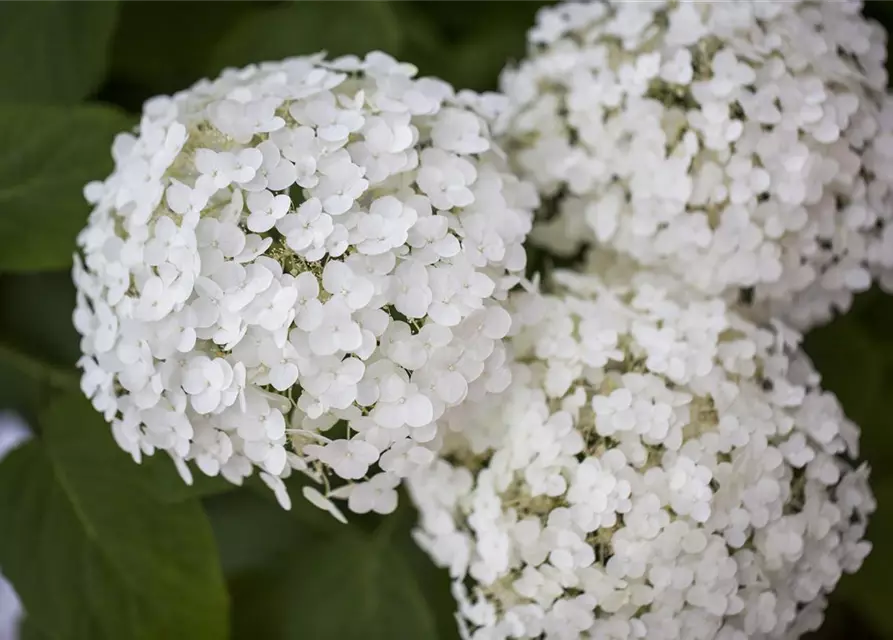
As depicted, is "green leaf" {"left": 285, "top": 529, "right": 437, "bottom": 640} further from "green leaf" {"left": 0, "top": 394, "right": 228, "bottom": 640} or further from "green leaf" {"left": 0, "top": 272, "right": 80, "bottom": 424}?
"green leaf" {"left": 0, "top": 272, "right": 80, "bottom": 424}

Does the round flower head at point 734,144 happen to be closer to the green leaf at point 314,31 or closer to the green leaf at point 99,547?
the green leaf at point 314,31

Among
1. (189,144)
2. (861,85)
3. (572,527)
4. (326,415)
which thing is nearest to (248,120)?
(189,144)

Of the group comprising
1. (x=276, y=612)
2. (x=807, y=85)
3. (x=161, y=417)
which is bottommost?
(x=276, y=612)

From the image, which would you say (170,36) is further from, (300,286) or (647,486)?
(647,486)

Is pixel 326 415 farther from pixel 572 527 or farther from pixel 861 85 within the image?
pixel 861 85

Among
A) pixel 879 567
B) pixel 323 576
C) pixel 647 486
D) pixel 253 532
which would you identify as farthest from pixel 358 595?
pixel 879 567

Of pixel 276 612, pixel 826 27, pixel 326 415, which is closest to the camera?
pixel 326 415

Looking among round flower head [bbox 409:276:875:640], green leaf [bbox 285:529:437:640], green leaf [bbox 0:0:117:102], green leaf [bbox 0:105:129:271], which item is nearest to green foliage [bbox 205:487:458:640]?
green leaf [bbox 285:529:437:640]
